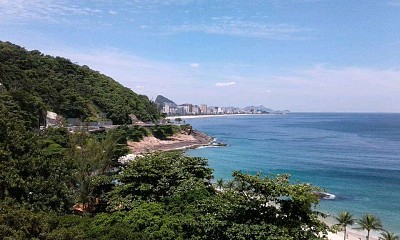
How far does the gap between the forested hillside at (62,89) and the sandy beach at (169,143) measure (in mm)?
10841

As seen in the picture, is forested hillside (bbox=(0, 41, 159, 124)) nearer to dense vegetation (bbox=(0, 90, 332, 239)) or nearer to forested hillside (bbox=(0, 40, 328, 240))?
forested hillside (bbox=(0, 40, 328, 240))

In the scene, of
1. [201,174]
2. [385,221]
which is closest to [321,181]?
[385,221]

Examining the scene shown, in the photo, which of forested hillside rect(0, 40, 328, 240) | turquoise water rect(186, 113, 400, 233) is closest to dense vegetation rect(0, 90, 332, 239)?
forested hillside rect(0, 40, 328, 240)

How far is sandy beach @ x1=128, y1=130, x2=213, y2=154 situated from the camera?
7025 centimetres

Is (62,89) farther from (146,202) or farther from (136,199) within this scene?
(146,202)

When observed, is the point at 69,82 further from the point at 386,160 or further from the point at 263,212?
the point at 263,212

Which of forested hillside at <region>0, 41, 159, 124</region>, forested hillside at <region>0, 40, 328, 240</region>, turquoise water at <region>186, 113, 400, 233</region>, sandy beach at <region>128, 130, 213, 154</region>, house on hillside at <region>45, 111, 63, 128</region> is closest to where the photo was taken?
forested hillside at <region>0, 40, 328, 240</region>

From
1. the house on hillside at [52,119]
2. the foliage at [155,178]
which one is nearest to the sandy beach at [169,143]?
the house on hillside at [52,119]

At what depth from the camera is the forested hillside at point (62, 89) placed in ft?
191

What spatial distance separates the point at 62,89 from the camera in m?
74.2

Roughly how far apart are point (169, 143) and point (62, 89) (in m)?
26.6

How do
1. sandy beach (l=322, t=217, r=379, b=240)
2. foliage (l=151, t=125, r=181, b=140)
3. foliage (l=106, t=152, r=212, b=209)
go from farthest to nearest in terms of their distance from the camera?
foliage (l=151, t=125, r=181, b=140), sandy beach (l=322, t=217, r=379, b=240), foliage (l=106, t=152, r=212, b=209)

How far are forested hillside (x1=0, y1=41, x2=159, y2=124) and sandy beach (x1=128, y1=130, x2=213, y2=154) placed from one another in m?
10.8

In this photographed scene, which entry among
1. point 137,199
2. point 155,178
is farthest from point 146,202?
point 155,178
